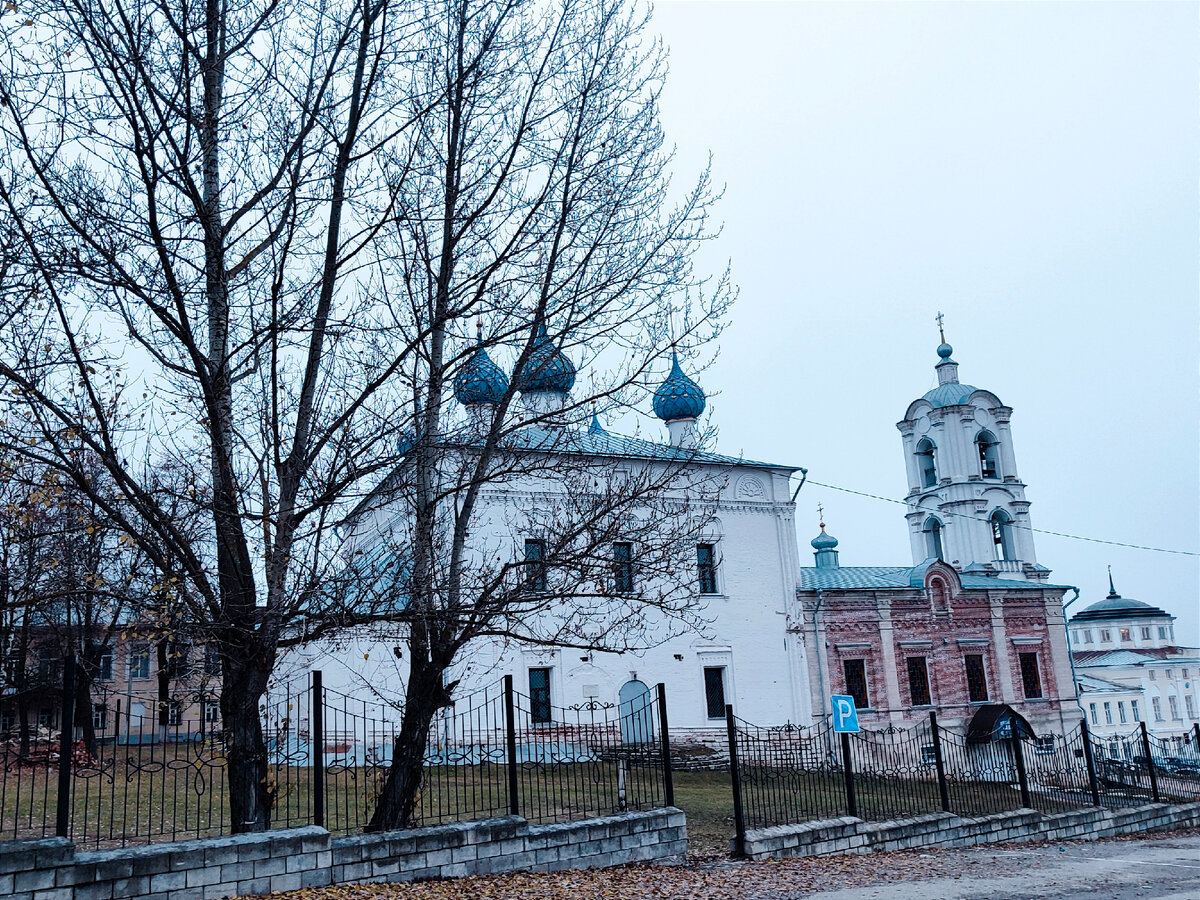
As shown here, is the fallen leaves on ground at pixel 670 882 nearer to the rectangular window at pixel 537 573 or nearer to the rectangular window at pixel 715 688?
the rectangular window at pixel 537 573

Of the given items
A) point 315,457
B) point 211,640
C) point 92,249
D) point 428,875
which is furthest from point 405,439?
point 428,875

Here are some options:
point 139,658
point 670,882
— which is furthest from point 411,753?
point 139,658

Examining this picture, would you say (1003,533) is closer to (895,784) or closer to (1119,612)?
(895,784)

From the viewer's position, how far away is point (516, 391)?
9.63 meters

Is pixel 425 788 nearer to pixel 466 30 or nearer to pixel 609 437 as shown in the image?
pixel 466 30

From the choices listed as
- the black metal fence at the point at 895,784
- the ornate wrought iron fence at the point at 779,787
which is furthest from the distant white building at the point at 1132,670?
the ornate wrought iron fence at the point at 779,787

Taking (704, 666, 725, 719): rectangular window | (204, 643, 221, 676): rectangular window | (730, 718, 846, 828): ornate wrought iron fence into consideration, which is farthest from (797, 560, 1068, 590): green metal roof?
(204, 643, 221, 676): rectangular window

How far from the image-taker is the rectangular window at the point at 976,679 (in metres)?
28.1

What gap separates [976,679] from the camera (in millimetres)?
28266

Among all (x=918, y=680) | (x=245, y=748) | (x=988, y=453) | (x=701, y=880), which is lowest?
(x=701, y=880)

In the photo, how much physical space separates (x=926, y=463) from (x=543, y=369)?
3078 centimetres

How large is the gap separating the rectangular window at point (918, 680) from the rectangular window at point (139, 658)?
18.9 metres

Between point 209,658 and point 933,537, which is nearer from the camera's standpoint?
point 209,658

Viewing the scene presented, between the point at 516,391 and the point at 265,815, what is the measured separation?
14.0 ft
